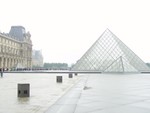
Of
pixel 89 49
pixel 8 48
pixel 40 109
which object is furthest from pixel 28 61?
pixel 40 109

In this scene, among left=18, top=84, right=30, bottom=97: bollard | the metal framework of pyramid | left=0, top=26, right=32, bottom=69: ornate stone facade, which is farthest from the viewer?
left=0, top=26, right=32, bottom=69: ornate stone facade

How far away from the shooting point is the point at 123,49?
5759cm

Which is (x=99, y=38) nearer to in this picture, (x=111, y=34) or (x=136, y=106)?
(x=111, y=34)

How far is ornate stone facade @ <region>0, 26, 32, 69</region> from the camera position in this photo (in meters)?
109

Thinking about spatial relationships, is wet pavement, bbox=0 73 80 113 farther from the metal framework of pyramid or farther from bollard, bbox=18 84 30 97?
the metal framework of pyramid

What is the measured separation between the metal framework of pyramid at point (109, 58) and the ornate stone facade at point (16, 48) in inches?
2048

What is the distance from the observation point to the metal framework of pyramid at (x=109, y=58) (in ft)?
176

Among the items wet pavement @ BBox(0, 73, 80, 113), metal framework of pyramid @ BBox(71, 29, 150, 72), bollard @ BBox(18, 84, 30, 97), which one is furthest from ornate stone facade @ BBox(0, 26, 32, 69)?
bollard @ BBox(18, 84, 30, 97)

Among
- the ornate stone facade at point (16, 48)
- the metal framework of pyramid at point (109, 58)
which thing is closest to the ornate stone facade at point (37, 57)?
the ornate stone facade at point (16, 48)

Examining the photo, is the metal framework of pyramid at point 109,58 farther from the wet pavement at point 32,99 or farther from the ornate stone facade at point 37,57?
the ornate stone facade at point 37,57

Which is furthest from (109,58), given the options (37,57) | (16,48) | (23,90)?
(37,57)

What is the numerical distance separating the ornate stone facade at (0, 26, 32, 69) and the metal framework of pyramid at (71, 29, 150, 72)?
52.0m

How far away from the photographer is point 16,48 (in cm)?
12925

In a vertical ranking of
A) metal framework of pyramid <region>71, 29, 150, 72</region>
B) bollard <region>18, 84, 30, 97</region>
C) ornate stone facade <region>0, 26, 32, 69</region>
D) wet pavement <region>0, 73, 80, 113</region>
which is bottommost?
wet pavement <region>0, 73, 80, 113</region>
